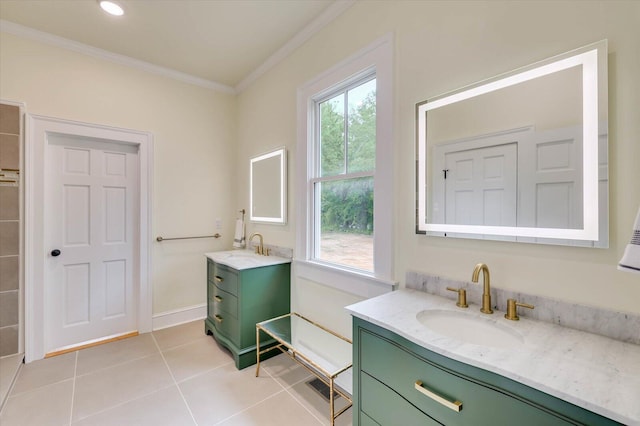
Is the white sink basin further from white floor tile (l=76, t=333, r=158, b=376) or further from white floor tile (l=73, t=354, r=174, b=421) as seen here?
white floor tile (l=76, t=333, r=158, b=376)

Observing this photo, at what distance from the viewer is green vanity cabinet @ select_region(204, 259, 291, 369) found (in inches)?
91.4

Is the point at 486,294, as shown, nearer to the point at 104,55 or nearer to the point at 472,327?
the point at 472,327

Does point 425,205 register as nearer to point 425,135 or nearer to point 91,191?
point 425,135

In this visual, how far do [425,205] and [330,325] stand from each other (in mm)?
1181

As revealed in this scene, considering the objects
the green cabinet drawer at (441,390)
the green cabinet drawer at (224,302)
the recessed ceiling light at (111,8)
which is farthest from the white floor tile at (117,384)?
the recessed ceiling light at (111,8)

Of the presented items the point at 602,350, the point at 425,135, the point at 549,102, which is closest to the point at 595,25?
the point at 549,102

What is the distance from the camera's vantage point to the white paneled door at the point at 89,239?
101 inches

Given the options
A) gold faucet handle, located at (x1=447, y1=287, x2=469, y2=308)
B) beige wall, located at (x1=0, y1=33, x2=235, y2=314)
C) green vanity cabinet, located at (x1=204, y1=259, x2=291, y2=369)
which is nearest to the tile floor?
green vanity cabinet, located at (x1=204, y1=259, x2=291, y2=369)

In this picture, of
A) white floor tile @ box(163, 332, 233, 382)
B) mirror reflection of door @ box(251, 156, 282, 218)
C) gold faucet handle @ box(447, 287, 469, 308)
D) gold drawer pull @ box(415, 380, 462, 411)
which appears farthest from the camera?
mirror reflection of door @ box(251, 156, 282, 218)

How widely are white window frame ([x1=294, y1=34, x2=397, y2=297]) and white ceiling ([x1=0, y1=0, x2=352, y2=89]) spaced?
1.61 ft

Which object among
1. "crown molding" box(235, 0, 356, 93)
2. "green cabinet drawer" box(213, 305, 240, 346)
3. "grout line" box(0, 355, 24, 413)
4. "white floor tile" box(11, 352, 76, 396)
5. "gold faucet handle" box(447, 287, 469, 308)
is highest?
"crown molding" box(235, 0, 356, 93)

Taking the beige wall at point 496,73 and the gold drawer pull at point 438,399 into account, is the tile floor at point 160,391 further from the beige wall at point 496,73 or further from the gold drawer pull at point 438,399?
the gold drawer pull at point 438,399

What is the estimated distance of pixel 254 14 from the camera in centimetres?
216

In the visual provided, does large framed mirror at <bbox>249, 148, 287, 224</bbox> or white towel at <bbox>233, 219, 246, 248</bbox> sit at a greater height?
large framed mirror at <bbox>249, 148, 287, 224</bbox>
